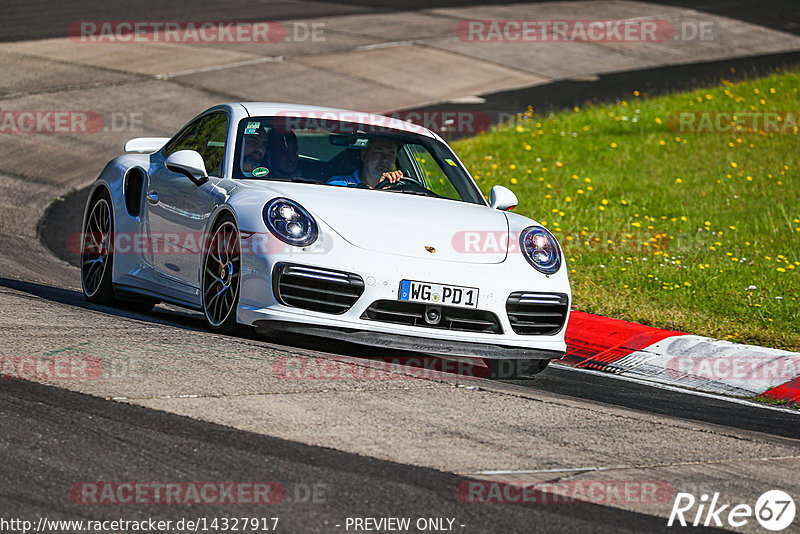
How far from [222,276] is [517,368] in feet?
5.89

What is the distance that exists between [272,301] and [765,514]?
2.86 m

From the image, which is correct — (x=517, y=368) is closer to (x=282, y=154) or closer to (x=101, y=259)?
(x=282, y=154)

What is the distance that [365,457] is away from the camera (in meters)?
4.64

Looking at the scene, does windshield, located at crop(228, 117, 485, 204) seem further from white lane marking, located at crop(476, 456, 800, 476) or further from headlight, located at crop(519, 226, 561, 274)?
white lane marking, located at crop(476, 456, 800, 476)

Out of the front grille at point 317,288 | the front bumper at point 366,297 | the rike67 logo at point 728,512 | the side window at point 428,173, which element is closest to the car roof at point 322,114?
the side window at point 428,173

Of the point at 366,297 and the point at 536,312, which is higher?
the point at 366,297

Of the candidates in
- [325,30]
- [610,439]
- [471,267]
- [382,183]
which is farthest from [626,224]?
[325,30]

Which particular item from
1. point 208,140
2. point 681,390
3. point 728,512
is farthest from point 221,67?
point 728,512

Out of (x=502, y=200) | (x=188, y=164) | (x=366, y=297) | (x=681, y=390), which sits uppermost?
(x=188, y=164)

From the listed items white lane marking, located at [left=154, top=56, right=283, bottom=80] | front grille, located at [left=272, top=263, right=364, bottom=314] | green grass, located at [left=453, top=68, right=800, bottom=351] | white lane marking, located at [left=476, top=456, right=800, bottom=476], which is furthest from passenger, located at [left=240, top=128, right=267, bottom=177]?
white lane marking, located at [left=154, top=56, right=283, bottom=80]

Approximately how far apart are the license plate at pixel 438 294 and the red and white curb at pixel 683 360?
5.92ft

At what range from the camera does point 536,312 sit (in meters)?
6.82

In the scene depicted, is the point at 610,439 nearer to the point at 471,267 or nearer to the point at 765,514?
the point at 765,514

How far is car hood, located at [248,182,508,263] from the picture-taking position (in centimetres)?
655
